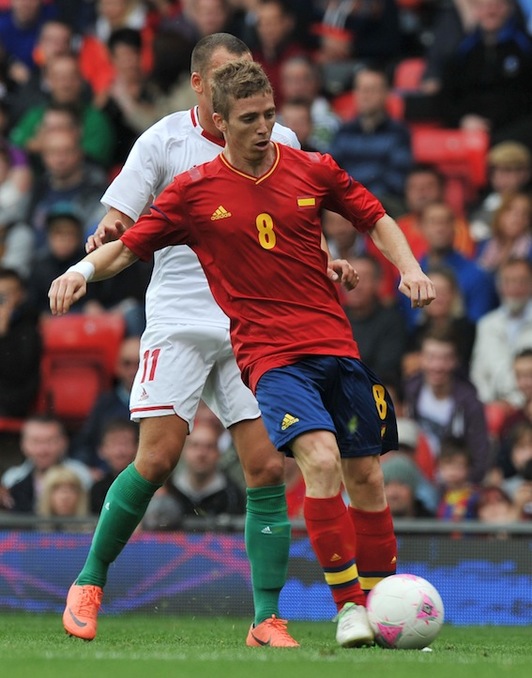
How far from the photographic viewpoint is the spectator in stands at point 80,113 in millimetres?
14398

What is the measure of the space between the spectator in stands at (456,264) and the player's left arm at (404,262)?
5581 mm

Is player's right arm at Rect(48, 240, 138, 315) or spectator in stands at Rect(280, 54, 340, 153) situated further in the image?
spectator in stands at Rect(280, 54, 340, 153)

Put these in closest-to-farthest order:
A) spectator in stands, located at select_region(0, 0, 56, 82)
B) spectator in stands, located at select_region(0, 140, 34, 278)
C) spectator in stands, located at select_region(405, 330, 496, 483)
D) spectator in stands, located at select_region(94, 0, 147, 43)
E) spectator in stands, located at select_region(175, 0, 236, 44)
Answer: spectator in stands, located at select_region(405, 330, 496, 483)
spectator in stands, located at select_region(0, 140, 34, 278)
spectator in stands, located at select_region(175, 0, 236, 44)
spectator in stands, located at select_region(94, 0, 147, 43)
spectator in stands, located at select_region(0, 0, 56, 82)

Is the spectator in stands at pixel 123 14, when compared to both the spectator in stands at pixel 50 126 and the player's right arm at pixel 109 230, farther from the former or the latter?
the player's right arm at pixel 109 230

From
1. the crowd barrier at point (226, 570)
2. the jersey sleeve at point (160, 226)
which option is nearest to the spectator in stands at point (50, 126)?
the crowd barrier at point (226, 570)

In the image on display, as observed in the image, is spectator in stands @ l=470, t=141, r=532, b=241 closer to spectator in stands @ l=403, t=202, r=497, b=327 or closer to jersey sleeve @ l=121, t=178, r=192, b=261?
spectator in stands @ l=403, t=202, r=497, b=327

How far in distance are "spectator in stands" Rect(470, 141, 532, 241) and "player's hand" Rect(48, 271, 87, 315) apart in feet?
22.0

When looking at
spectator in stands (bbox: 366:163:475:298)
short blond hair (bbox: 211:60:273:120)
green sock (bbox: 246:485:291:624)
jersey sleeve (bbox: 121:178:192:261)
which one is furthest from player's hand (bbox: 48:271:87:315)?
spectator in stands (bbox: 366:163:475:298)

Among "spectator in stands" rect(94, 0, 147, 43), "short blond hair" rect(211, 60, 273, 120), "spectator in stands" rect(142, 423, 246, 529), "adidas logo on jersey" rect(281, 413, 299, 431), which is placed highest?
"spectator in stands" rect(94, 0, 147, 43)

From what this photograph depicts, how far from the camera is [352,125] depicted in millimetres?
13406

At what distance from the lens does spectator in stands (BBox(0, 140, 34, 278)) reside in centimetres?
1345

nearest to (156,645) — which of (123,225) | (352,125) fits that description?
(123,225)

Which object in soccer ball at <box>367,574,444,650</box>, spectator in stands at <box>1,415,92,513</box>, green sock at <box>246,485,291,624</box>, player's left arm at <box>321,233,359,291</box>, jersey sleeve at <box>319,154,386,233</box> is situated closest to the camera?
soccer ball at <box>367,574,444,650</box>

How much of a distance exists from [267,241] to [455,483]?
4317mm
